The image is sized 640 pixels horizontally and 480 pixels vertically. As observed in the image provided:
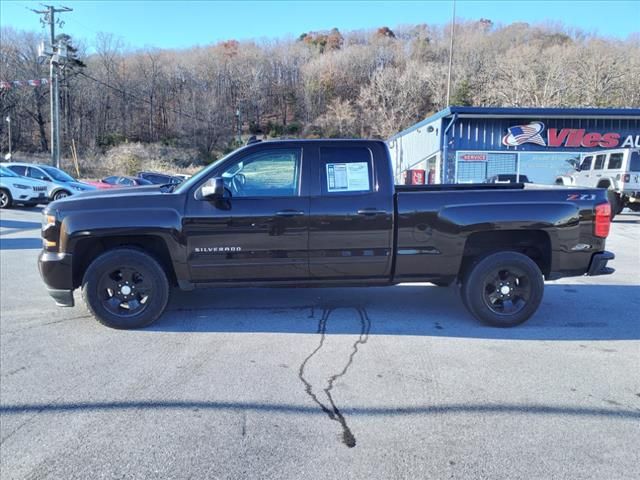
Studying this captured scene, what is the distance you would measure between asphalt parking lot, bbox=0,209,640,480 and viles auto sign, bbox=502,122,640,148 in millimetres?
18839

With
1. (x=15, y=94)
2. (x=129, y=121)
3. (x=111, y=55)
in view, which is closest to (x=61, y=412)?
→ (x=15, y=94)

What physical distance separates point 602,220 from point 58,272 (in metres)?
5.65

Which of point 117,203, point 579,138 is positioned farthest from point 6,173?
point 579,138

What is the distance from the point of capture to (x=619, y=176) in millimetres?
15188

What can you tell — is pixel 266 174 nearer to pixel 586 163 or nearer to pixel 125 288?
pixel 125 288

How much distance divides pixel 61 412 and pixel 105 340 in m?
1.40

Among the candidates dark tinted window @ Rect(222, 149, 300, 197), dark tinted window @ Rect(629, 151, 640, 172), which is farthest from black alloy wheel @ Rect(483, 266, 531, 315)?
dark tinted window @ Rect(629, 151, 640, 172)

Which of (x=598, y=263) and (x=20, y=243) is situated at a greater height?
(x=598, y=263)

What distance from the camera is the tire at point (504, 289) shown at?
4.86 m

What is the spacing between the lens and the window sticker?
4816mm

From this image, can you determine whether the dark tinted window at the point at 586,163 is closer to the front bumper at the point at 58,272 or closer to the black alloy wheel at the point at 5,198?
the front bumper at the point at 58,272

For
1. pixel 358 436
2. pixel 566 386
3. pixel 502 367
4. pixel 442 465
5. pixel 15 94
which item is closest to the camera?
pixel 442 465

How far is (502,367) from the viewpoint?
3910mm

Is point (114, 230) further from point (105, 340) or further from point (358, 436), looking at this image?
point (358, 436)
